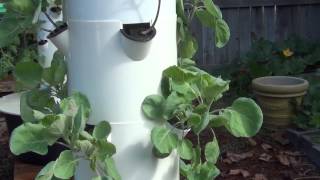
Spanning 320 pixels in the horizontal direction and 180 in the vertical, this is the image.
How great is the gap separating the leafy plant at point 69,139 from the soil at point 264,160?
6.09 feet

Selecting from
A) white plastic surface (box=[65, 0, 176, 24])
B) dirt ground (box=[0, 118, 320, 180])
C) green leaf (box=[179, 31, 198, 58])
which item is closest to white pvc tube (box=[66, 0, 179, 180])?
white plastic surface (box=[65, 0, 176, 24])

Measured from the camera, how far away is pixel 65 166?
44.8 inches

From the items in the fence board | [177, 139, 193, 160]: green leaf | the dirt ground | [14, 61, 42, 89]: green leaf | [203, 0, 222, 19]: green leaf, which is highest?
[203, 0, 222, 19]: green leaf

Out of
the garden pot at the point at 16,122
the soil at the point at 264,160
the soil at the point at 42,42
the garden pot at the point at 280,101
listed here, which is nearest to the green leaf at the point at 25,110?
the garden pot at the point at 16,122

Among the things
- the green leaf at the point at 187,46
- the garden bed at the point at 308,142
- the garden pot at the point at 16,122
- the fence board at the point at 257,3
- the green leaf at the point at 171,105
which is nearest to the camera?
the green leaf at the point at 171,105

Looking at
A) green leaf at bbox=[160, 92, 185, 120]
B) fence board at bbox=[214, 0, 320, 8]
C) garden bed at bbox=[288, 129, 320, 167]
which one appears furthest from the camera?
fence board at bbox=[214, 0, 320, 8]

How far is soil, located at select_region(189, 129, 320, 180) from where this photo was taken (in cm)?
294

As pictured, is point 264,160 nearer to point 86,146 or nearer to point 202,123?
point 202,123

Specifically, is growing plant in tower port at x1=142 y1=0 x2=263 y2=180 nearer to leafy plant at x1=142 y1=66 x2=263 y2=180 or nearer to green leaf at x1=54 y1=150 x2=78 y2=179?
leafy plant at x1=142 y1=66 x2=263 y2=180

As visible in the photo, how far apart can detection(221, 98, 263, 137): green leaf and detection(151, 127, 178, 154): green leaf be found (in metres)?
0.14

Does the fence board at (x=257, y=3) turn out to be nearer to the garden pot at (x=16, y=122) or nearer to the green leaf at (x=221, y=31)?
the garden pot at (x=16, y=122)

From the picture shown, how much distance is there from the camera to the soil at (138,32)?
1.13 m

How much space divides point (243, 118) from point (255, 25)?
4804 millimetres

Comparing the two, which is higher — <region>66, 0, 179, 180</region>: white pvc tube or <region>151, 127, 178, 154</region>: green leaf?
<region>66, 0, 179, 180</region>: white pvc tube
